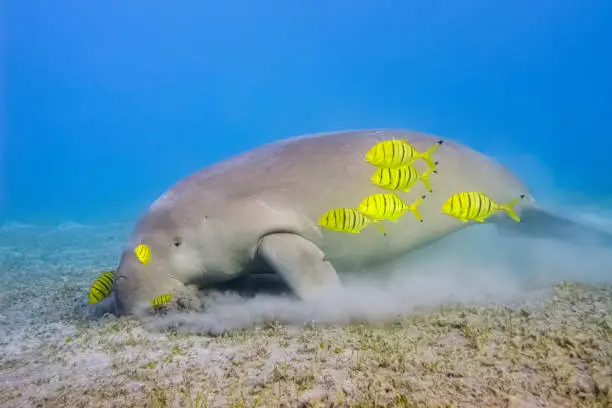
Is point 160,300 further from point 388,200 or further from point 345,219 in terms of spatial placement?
point 388,200

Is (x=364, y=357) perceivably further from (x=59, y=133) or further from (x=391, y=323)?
(x=59, y=133)

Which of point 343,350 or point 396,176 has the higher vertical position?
point 396,176

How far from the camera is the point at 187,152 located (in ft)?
405

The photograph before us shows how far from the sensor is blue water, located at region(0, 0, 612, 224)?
10844cm

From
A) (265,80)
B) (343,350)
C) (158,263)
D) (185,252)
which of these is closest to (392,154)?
(343,350)

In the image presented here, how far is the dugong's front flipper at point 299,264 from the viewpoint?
12.7 feet

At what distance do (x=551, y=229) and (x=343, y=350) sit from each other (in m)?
4.17

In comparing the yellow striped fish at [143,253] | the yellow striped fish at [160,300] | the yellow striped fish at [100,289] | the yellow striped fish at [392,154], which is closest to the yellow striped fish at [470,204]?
the yellow striped fish at [392,154]

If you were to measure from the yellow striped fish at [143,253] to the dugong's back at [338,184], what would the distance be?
733 millimetres

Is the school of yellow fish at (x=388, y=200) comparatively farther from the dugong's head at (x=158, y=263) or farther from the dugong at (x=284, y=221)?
the dugong's head at (x=158, y=263)

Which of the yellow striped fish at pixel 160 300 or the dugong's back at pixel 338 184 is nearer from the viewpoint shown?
the yellow striped fish at pixel 160 300

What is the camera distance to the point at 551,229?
18.7 feet

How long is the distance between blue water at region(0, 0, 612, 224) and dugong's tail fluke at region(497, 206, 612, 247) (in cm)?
7840

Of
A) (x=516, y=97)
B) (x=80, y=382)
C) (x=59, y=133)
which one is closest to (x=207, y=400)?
(x=80, y=382)
